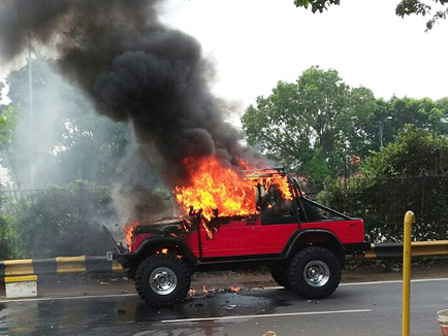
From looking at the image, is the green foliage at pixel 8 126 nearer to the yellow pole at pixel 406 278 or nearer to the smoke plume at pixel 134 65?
the smoke plume at pixel 134 65

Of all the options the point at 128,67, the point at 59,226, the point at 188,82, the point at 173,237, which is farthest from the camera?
the point at 59,226

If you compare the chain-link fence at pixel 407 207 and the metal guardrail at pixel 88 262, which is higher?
the chain-link fence at pixel 407 207

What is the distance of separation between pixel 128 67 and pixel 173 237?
335 cm

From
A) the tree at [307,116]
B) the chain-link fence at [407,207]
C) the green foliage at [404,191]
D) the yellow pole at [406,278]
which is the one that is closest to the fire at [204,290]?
the green foliage at [404,191]

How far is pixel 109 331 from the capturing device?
6.41 m

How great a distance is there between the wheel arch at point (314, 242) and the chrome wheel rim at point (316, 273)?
32 centimetres

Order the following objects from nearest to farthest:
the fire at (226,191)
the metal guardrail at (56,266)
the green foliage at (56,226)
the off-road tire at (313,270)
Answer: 1. the off-road tire at (313,270)
2. the fire at (226,191)
3. the metal guardrail at (56,266)
4. the green foliage at (56,226)

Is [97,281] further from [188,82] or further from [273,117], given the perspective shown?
[273,117]

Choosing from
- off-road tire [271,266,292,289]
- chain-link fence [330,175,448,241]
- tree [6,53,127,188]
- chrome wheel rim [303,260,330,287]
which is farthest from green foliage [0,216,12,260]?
Answer: tree [6,53,127,188]

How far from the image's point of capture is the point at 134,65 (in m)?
9.16

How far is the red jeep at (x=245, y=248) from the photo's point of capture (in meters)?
7.73

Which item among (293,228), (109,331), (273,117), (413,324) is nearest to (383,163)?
(293,228)

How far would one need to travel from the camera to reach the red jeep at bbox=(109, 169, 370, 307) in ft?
25.3

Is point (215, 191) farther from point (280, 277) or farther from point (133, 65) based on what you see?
point (133, 65)
